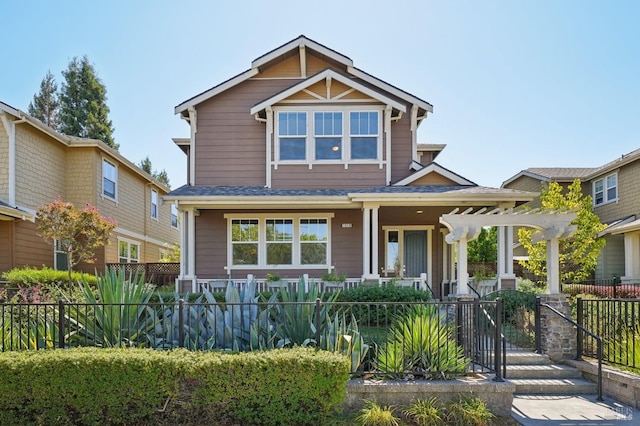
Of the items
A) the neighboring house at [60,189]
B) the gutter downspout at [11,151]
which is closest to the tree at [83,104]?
the neighboring house at [60,189]

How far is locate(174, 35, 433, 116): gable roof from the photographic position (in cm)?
1361

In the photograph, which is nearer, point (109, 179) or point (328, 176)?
point (328, 176)

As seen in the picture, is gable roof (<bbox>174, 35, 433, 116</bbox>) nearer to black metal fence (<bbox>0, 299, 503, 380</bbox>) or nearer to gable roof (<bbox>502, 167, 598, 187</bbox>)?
black metal fence (<bbox>0, 299, 503, 380</bbox>)

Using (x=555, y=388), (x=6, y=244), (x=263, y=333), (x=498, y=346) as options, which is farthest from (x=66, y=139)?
(x=555, y=388)

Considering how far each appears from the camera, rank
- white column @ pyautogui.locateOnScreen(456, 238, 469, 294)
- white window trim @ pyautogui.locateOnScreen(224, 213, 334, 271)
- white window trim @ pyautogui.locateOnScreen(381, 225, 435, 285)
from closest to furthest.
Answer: white column @ pyautogui.locateOnScreen(456, 238, 469, 294), white window trim @ pyautogui.locateOnScreen(224, 213, 334, 271), white window trim @ pyautogui.locateOnScreen(381, 225, 435, 285)

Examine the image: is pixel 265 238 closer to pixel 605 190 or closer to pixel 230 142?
pixel 230 142

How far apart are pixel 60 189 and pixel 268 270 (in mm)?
9200

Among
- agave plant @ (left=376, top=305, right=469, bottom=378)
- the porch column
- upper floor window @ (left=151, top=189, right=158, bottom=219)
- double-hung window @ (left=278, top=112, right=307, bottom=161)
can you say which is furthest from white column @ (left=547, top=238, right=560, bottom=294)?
upper floor window @ (left=151, top=189, right=158, bottom=219)

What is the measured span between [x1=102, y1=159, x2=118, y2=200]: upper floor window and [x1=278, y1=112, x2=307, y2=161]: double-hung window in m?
8.60

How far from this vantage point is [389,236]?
14.8 meters

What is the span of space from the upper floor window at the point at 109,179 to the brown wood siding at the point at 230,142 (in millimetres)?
6041

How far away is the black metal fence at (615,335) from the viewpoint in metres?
6.55

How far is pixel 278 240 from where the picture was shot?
13.5 m

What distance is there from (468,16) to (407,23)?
1.54 meters
